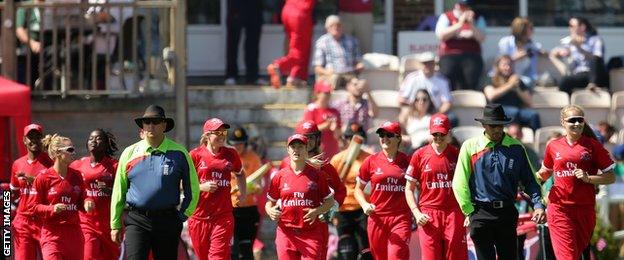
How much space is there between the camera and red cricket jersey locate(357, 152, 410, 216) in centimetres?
1709

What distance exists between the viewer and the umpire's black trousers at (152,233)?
15.3 m

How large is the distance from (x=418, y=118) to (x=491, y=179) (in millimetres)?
5149

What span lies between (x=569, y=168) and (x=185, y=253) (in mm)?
4069

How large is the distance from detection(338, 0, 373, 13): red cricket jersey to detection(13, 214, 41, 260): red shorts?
7.12m

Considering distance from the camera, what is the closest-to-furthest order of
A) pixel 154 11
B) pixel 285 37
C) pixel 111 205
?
1. pixel 111 205
2. pixel 154 11
3. pixel 285 37

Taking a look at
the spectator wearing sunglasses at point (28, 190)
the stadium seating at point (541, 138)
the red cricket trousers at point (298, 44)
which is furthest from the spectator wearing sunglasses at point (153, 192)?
the stadium seating at point (541, 138)

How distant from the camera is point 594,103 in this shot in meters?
22.3

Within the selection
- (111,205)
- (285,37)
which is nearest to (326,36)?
(285,37)

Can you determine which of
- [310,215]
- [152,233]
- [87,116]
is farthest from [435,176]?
[87,116]

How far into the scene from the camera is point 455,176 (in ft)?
52.5

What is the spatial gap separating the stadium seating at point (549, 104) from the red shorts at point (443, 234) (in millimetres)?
5822

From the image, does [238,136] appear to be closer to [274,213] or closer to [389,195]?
[389,195]

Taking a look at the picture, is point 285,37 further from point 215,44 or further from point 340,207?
point 340,207

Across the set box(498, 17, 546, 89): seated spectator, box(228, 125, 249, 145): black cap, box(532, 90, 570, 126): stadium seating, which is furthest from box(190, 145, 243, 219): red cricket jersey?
box(498, 17, 546, 89): seated spectator
